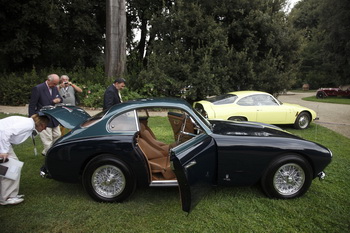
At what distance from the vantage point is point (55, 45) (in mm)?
17719

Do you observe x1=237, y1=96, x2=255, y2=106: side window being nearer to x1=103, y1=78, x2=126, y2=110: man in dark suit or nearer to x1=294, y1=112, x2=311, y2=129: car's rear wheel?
x1=294, y1=112, x2=311, y2=129: car's rear wheel

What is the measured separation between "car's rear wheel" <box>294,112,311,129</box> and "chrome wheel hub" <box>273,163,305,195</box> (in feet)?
16.9

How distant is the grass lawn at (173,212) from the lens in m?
2.99

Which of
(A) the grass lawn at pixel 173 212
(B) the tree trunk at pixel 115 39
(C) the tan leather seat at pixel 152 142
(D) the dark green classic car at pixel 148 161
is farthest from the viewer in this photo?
(B) the tree trunk at pixel 115 39

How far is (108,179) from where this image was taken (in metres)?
3.43

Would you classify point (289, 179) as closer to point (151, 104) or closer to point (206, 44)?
point (151, 104)

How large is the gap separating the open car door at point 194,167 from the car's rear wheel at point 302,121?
597 cm

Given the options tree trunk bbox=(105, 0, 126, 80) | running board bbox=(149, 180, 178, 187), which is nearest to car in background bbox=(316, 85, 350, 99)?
Answer: tree trunk bbox=(105, 0, 126, 80)

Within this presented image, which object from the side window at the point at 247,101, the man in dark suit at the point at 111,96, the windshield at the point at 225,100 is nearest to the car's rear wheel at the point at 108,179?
the man in dark suit at the point at 111,96

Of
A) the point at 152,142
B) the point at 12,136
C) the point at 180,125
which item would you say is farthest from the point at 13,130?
the point at 180,125

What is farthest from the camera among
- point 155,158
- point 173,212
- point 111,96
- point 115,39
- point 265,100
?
point 115,39

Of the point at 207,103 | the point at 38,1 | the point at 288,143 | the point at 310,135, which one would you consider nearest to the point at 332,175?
the point at 288,143

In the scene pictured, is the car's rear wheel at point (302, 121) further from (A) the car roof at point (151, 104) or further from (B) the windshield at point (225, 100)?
(A) the car roof at point (151, 104)

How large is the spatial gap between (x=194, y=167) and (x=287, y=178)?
163 cm
